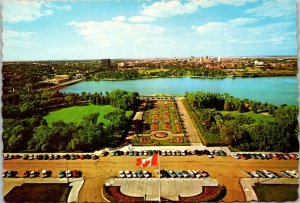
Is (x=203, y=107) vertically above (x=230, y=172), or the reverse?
(x=203, y=107)

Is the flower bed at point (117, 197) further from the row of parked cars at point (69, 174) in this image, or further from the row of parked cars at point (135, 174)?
the row of parked cars at point (69, 174)

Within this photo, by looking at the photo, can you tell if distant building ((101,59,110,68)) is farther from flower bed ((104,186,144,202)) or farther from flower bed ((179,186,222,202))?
flower bed ((179,186,222,202))

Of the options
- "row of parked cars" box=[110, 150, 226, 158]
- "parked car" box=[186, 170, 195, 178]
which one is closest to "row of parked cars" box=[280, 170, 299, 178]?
"row of parked cars" box=[110, 150, 226, 158]

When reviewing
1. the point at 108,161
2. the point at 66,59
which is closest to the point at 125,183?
the point at 108,161

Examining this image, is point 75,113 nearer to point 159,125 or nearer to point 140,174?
point 159,125

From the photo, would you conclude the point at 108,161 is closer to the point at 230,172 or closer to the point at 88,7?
the point at 230,172

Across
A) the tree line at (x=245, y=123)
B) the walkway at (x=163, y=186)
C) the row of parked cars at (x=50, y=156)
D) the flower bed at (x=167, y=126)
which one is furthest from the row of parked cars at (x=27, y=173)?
the tree line at (x=245, y=123)
